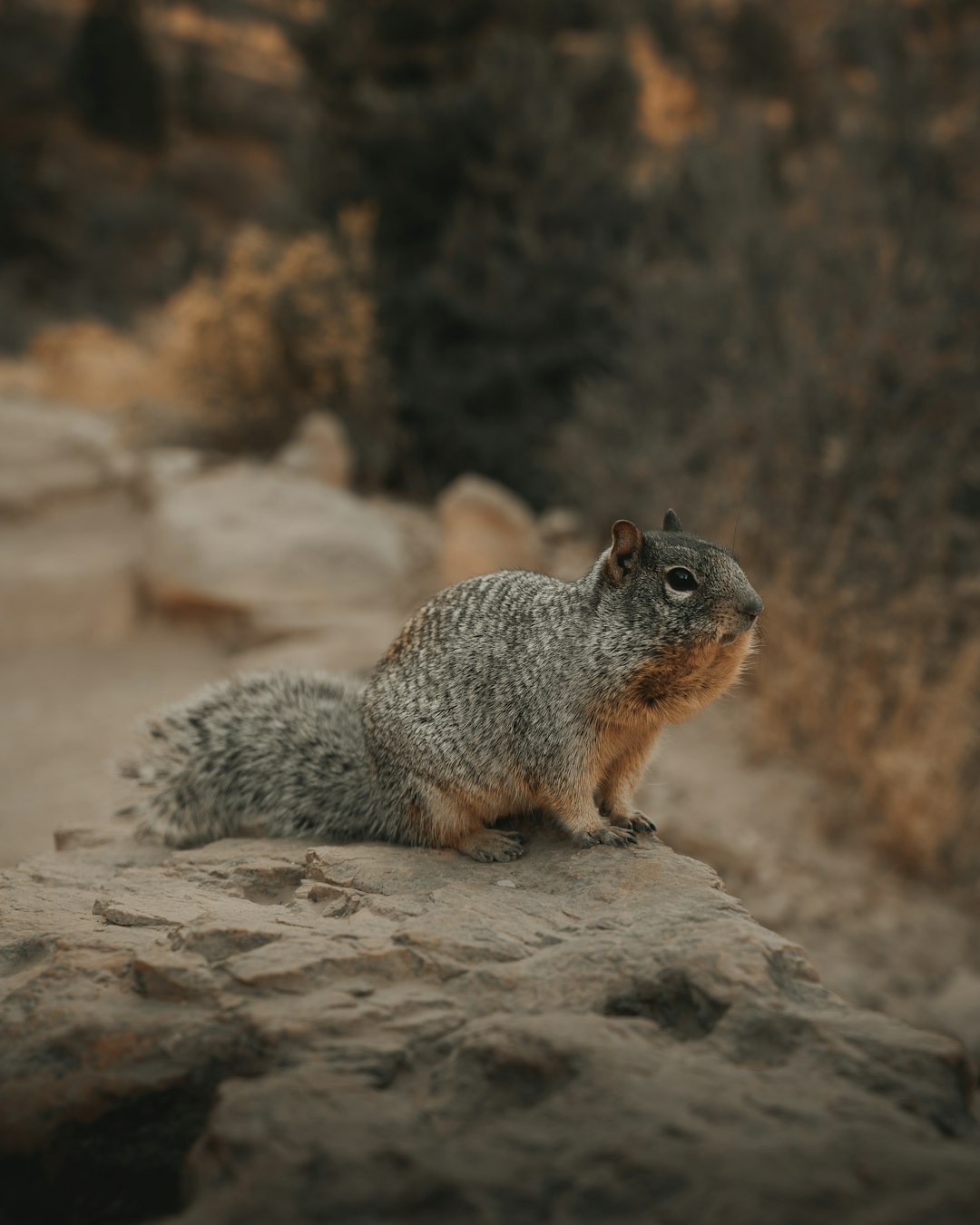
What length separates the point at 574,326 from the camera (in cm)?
1257

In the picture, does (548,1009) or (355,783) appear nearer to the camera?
(548,1009)

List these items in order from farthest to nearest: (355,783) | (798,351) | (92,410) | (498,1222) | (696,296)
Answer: (92,410)
(696,296)
(798,351)
(355,783)
(498,1222)

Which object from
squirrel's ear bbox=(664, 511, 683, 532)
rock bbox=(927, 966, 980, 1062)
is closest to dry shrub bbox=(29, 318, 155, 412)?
rock bbox=(927, 966, 980, 1062)

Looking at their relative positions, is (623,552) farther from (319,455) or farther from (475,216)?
(475,216)

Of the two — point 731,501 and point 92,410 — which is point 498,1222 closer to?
point 731,501

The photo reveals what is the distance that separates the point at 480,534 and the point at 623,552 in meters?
6.14

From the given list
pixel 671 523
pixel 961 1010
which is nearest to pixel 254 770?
pixel 671 523

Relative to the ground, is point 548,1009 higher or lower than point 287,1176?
higher

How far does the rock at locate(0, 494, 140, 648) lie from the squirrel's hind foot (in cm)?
679

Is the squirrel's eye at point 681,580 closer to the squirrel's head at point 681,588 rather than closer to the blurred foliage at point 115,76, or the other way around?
the squirrel's head at point 681,588

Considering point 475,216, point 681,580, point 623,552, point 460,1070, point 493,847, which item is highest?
point 475,216

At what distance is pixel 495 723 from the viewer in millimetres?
3518

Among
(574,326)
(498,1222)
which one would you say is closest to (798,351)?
(574,326)

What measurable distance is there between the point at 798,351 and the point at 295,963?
7343 mm
